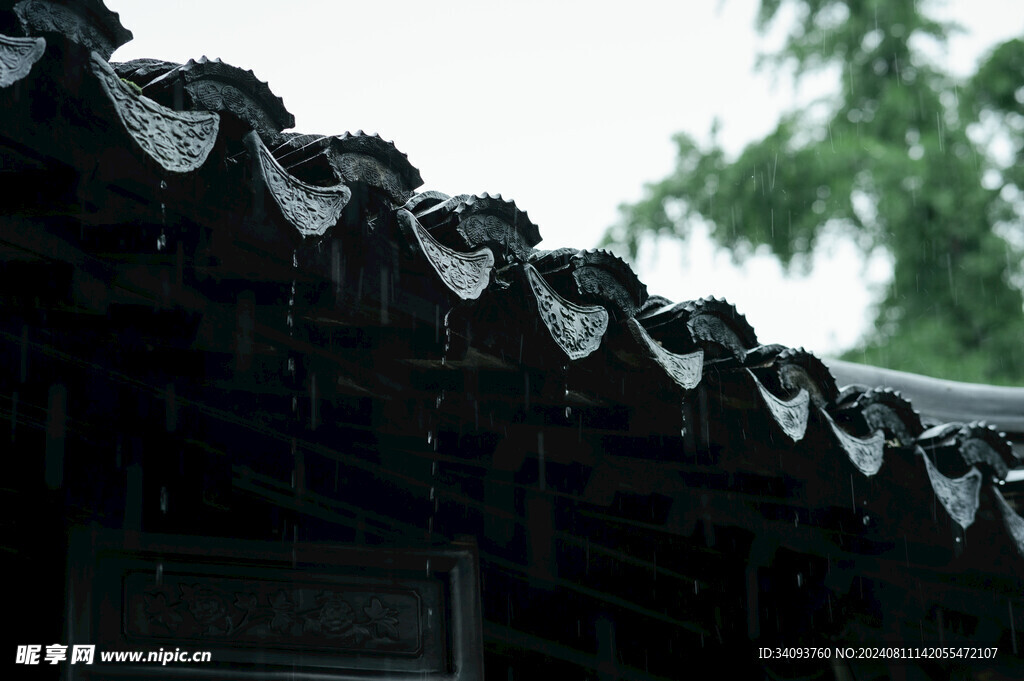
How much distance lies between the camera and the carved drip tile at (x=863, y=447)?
122 inches

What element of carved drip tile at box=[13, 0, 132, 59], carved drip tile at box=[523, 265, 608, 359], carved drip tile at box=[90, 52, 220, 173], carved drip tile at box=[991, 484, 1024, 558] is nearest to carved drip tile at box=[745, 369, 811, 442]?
carved drip tile at box=[523, 265, 608, 359]

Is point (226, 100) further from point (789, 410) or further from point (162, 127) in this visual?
point (789, 410)

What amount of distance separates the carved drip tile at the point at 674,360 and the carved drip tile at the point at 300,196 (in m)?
0.85

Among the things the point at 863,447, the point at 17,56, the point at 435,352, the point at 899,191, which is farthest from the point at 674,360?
the point at 899,191

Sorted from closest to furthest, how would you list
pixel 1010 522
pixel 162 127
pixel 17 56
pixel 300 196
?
1. pixel 17 56
2. pixel 162 127
3. pixel 300 196
4. pixel 1010 522

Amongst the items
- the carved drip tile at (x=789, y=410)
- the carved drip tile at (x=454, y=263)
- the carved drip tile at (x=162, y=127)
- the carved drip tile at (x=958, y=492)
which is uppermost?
the carved drip tile at (x=162, y=127)

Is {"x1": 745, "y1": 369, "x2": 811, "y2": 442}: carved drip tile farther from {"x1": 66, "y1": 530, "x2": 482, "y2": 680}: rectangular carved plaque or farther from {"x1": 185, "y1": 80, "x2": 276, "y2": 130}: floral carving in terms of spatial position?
{"x1": 185, "y1": 80, "x2": 276, "y2": 130}: floral carving

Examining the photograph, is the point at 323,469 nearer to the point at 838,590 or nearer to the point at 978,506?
the point at 838,590

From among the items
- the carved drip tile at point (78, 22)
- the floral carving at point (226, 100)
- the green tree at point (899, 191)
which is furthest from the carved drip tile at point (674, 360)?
the green tree at point (899, 191)

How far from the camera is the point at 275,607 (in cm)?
268

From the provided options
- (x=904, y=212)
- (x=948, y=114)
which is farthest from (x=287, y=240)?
(x=948, y=114)

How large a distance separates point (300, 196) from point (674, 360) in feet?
3.69

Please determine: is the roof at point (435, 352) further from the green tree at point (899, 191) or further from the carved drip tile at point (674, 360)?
the green tree at point (899, 191)

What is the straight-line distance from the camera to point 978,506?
Result: 12.1ft
